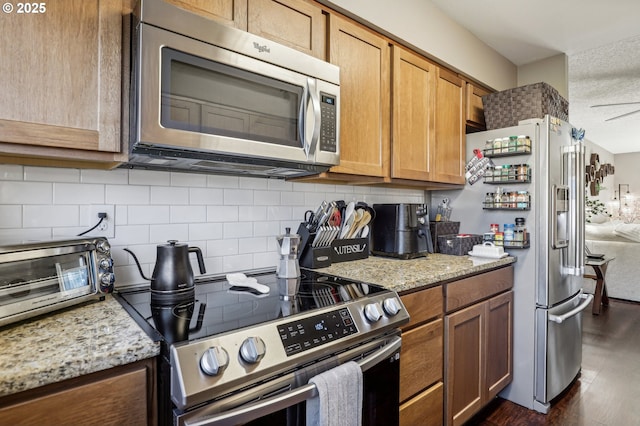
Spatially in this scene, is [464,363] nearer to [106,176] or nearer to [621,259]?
[106,176]

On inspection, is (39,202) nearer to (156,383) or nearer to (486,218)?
(156,383)

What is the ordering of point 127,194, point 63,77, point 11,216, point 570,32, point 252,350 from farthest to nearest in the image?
point 570,32
point 127,194
point 11,216
point 63,77
point 252,350

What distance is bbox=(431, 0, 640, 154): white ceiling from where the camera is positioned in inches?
85.4

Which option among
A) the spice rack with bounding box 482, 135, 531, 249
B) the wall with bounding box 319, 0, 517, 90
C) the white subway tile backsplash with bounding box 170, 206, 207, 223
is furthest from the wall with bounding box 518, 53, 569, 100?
the white subway tile backsplash with bounding box 170, 206, 207, 223

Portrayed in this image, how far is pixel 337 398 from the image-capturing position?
0.97m

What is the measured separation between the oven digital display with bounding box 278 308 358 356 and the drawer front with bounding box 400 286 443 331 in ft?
1.35

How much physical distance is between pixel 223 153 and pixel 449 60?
1796mm

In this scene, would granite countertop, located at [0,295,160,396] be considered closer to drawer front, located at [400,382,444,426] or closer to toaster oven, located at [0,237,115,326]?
toaster oven, located at [0,237,115,326]

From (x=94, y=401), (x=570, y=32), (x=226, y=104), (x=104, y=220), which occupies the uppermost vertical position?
(x=570, y=32)

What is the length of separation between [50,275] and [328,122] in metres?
1.08

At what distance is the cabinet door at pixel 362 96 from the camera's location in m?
1.68

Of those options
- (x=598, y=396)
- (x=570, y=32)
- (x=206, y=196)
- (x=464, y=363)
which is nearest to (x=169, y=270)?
(x=206, y=196)

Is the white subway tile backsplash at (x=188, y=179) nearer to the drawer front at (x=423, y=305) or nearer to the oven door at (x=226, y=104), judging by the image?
the oven door at (x=226, y=104)

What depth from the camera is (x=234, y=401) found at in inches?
32.5
